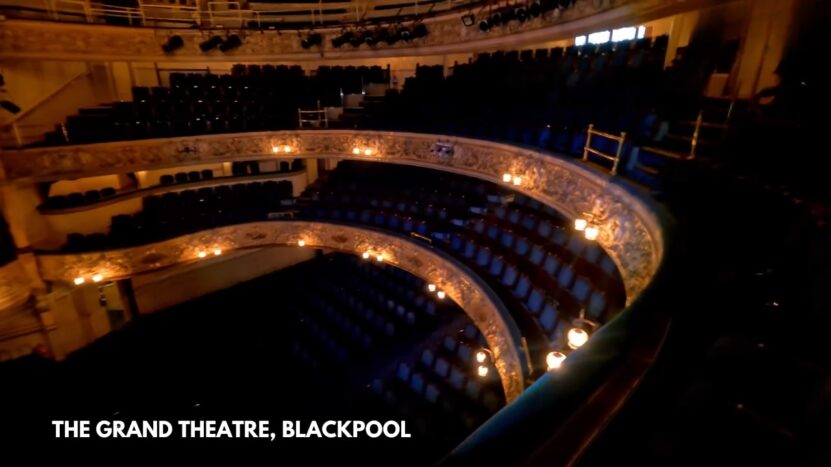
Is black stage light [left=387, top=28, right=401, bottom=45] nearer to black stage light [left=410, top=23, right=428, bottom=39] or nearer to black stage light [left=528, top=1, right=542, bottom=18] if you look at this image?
black stage light [left=410, top=23, right=428, bottom=39]

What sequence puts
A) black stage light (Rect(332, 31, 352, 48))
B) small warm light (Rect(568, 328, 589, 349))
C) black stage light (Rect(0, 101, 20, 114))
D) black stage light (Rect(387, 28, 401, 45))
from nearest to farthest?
small warm light (Rect(568, 328, 589, 349)) < black stage light (Rect(0, 101, 20, 114)) < black stage light (Rect(387, 28, 401, 45)) < black stage light (Rect(332, 31, 352, 48))

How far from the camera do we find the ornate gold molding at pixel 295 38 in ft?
20.8

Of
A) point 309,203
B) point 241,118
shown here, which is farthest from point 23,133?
point 309,203

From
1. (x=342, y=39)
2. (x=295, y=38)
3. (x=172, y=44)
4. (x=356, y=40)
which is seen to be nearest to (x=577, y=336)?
(x=356, y=40)

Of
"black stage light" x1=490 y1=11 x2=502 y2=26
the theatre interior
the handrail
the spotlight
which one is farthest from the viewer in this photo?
the spotlight

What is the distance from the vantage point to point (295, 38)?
1188 cm

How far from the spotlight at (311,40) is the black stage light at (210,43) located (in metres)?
2.34

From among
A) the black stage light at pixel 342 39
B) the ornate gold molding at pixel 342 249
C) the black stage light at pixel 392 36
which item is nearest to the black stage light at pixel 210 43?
the black stage light at pixel 342 39

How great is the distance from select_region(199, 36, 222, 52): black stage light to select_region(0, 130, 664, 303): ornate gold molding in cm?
263

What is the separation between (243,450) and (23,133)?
917 cm

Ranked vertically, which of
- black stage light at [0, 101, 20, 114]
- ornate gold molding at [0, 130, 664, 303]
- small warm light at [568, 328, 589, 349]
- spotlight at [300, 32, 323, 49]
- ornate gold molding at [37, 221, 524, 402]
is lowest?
ornate gold molding at [37, 221, 524, 402]

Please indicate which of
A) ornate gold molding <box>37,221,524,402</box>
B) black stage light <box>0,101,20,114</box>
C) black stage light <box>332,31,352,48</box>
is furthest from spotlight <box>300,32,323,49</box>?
black stage light <box>0,101,20,114</box>

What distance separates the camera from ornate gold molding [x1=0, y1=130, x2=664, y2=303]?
3996mm

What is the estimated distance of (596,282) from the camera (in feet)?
18.2
